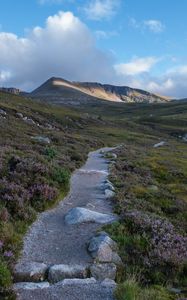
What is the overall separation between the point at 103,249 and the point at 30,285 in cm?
289

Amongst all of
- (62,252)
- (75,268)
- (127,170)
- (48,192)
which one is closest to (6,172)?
(48,192)

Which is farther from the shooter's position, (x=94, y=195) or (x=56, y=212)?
(x=94, y=195)

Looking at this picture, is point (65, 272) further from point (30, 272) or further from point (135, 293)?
point (135, 293)

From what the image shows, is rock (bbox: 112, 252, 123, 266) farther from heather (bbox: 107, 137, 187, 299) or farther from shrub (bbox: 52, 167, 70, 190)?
shrub (bbox: 52, 167, 70, 190)

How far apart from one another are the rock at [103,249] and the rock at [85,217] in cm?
233

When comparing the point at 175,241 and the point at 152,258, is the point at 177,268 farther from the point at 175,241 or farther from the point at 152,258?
the point at 175,241

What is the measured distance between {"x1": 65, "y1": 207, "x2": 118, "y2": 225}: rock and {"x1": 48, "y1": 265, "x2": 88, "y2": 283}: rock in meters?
4.13

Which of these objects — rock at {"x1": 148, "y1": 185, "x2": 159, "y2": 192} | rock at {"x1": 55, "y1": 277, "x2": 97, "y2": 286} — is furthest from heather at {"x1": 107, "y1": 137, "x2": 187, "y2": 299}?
rock at {"x1": 148, "y1": 185, "x2": 159, "y2": 192}

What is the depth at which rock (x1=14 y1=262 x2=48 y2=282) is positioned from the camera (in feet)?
38.9

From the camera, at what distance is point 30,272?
12.0 metres

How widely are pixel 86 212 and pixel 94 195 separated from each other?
515 cm

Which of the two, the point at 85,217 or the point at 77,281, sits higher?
the point at 85,217

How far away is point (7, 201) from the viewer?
16.9 m

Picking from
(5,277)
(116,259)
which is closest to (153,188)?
(116,259)
